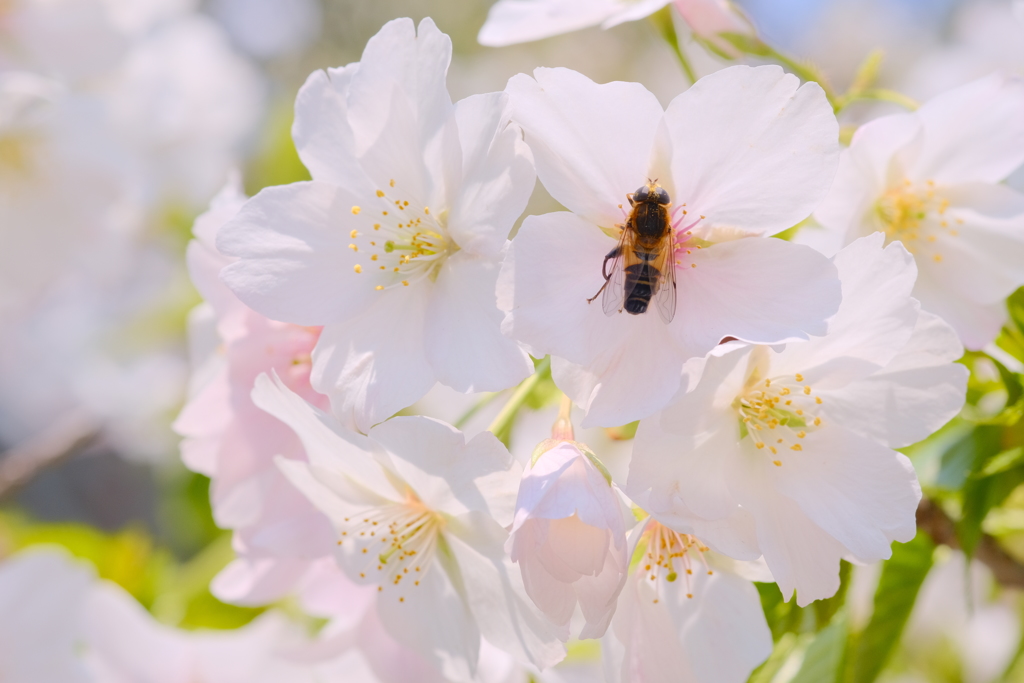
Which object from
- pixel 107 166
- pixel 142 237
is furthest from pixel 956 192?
pixel 142 237

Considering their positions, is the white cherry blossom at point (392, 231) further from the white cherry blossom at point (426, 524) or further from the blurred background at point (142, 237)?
the blurred background at point (142, 237)

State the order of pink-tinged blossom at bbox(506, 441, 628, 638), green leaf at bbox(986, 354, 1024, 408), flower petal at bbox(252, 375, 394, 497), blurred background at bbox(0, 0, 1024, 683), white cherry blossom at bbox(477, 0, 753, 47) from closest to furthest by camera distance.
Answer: pink-tinged blossom at bbox(506, 441, 628, 638)
flower petal at bbox(252, 375, 394, 497)
green leaf at bbox(986, 354, 1024, 408)
white cherry blossom at bbox(477, 0, 753, 47)
blurred background at bbox(0, 0, 1024, 683)

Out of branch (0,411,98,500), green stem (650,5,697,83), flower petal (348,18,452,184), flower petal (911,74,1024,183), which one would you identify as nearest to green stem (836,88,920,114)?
flower petal (911,74,1024,183)

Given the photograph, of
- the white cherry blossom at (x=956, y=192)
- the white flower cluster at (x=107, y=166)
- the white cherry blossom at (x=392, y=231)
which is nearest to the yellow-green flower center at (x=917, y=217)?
the white cherry blossom at (x=956, y=192)

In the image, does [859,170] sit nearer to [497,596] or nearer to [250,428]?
[497,596]

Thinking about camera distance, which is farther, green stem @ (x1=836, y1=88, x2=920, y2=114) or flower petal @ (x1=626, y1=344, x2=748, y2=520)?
green stem @ (x1=836, y1=88, x2=920, y2=114)

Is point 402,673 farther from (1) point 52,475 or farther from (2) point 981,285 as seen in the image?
(1) point 52,475

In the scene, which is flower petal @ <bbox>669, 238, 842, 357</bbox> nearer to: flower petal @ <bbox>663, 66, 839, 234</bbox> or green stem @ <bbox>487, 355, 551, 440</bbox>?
flower petal @ <bbox>663, 66, 839, 234</bbox>
